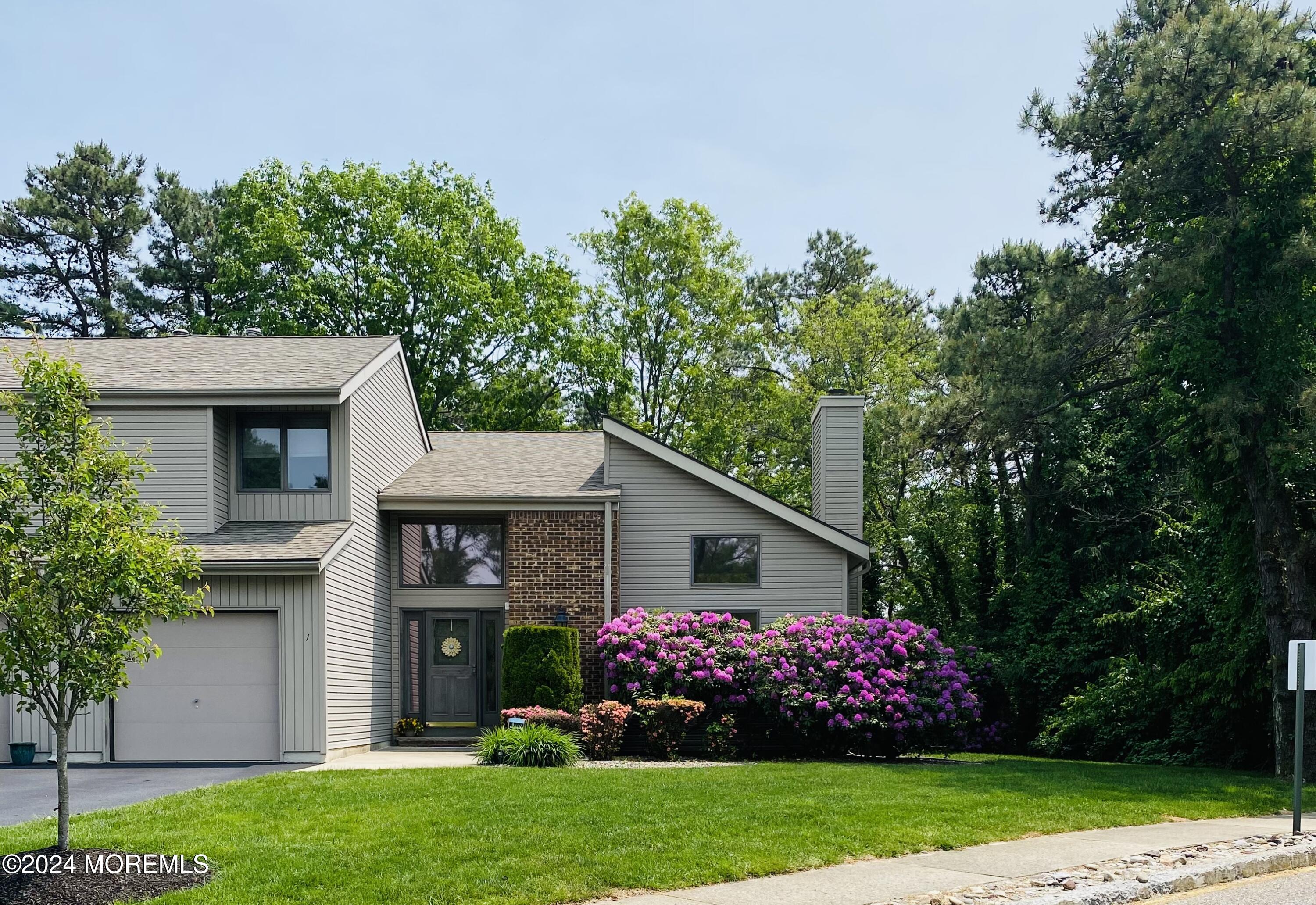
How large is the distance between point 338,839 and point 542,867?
6.76 ft

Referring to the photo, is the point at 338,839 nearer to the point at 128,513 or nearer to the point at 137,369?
the point at 128,513

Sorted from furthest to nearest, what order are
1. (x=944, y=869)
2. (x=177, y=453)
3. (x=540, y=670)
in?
(x=540, y=670)
(x=177, y=453)
(x=944, y=869)

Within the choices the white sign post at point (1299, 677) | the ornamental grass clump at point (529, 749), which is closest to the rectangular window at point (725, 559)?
the ornamental grass clump at point (529, 749)

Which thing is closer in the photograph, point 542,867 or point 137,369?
point 542,867

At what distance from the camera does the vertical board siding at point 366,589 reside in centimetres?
1803

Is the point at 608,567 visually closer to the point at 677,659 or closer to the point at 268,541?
the point at 677,659

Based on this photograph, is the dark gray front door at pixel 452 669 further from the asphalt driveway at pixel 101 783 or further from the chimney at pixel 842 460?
the chimney at pixel 842 460

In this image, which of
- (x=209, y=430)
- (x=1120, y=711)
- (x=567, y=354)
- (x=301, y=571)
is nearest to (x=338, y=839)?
(x=301, y=571)

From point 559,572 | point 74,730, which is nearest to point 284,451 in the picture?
point 559,572

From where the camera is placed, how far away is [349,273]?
35469mm

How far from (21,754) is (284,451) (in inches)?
222

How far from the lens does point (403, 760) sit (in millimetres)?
17219

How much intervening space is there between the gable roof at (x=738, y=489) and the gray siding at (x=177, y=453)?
21.9 feet

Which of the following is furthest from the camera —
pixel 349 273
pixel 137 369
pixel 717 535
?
pixel 349 273
